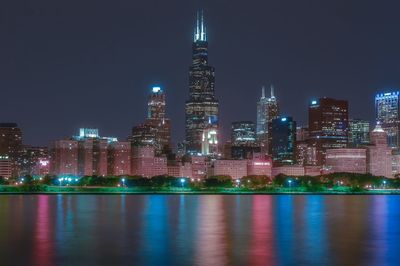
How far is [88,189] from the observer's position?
169 metres

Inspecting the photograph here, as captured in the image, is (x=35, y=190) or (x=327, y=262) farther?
(x=35, y=190)

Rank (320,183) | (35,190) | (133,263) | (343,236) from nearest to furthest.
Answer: (133,263) < (343,236) < (35,190) < (320,183)

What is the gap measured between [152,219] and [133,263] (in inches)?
1100

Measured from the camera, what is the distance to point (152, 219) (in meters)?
62.8

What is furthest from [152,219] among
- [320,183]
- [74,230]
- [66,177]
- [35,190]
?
[66,177]

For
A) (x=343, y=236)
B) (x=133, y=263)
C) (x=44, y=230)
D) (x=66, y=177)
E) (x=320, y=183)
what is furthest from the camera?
(x=66, y=177)

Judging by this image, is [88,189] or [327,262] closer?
[327,262]

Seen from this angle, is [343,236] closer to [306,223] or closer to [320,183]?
[306,223]

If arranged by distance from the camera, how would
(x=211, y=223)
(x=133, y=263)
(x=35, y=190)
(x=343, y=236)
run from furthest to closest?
(x=35, y=190) < (x=211, y=223) < (x=343, y=236) < (x=133, y=263)

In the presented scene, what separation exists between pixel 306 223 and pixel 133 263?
2691 cm

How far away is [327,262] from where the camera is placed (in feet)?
116

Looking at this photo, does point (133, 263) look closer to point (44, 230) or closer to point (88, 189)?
point (44, 230)

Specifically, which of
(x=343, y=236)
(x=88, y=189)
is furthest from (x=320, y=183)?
(x=343, y=236)

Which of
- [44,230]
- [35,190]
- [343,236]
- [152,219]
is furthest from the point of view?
[35,190]
